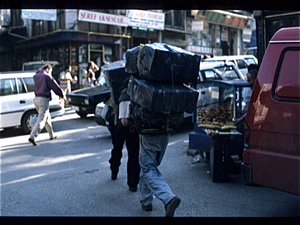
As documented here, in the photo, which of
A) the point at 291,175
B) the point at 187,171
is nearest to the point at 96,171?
the point at 187,171

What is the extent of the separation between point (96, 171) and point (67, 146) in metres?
2.61

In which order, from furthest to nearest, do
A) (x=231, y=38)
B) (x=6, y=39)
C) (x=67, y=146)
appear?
(x=231, y=38)
(x=6, y=39)
(x=67, y=146)

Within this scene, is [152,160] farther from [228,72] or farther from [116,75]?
[228,72]

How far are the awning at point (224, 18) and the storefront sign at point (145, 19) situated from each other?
20.2ft

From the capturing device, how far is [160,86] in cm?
439

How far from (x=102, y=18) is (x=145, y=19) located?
297cm

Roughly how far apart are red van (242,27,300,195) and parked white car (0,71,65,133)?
7.94 meters

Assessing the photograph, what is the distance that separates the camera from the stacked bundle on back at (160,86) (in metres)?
4.31

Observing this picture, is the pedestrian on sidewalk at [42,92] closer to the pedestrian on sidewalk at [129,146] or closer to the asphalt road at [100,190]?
the asphalt road at [100,190]

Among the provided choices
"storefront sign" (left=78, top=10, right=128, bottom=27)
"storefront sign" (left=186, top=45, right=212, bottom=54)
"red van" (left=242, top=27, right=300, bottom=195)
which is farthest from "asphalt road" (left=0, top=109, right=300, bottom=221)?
"storefront sign" (left=186, top=45, right=212, bottom=54)

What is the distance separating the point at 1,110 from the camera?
418 inches

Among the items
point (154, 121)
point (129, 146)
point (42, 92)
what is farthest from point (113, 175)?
point (42, 92)

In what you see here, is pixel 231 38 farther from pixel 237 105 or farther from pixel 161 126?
pixel 161 126

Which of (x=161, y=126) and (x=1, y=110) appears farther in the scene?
(x=1, y=110)
